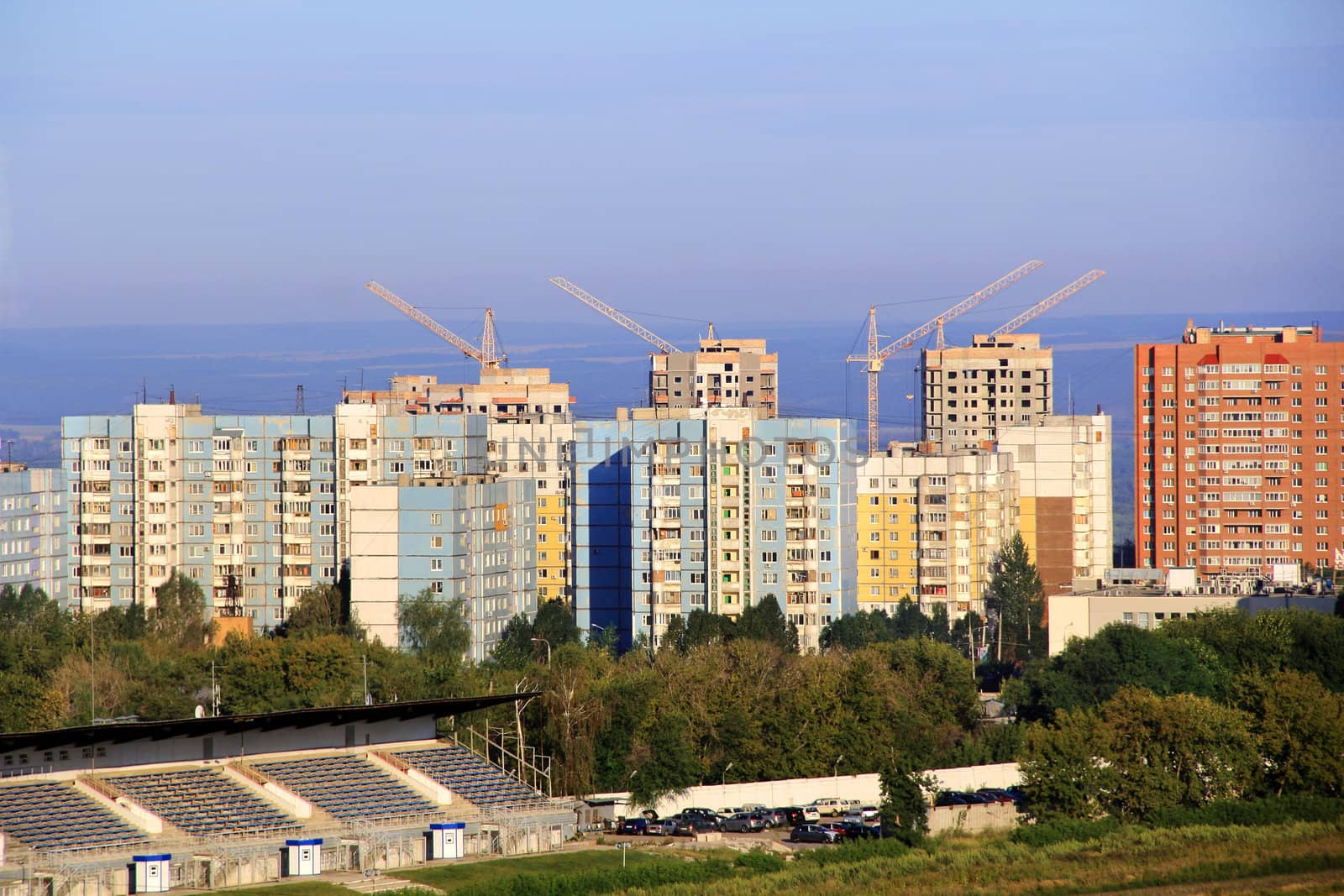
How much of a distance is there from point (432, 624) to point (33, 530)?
901 inches

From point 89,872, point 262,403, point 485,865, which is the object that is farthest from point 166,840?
point 262,403

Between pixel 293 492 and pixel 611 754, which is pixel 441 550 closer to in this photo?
pixel 293 492

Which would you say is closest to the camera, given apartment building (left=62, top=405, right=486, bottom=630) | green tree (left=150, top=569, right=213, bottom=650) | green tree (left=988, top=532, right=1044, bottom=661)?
green tree (left=150, top=569, right=213, bottom=650)

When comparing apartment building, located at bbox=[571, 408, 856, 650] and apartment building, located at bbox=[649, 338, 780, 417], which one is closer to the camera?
apartment building, located at bbox=[571, 408, 856, 650]

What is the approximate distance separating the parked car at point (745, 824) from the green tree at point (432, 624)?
21.7 metres

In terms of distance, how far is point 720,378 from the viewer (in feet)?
564

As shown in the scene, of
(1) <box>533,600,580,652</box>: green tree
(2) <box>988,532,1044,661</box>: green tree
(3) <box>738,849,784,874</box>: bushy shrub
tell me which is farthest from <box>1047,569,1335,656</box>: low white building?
(3) <box>738,849,784,874</box>: bushy shrub

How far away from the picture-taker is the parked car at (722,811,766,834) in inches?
1905

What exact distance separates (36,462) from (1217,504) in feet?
188

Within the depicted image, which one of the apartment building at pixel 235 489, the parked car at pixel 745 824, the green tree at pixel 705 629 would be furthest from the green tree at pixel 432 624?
the parked car at pixel 745 824

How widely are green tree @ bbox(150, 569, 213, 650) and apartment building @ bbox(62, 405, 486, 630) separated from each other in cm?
316

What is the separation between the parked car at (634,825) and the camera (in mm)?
48000

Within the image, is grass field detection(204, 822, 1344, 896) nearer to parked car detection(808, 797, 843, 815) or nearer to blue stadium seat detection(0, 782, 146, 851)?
blue stadium seat detection(0, 782, 146, 851)

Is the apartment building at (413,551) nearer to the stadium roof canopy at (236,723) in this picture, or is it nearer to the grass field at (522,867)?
the stadium roof canopy at (236,723)
